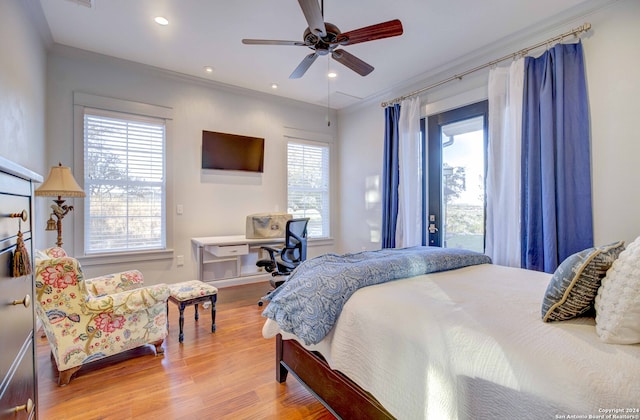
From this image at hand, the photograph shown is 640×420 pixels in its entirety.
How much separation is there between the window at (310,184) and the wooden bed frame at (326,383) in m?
3.03

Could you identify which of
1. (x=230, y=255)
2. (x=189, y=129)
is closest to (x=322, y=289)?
(x=230, y=255)

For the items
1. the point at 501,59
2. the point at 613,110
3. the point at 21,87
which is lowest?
the point at 613,110

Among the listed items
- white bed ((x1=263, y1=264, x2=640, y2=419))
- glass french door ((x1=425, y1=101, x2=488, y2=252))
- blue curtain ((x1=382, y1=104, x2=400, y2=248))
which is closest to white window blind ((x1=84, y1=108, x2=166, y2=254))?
blue curtain ((x1=382, y1=104, x2=400, y2=248))

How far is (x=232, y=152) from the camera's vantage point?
4262 mm

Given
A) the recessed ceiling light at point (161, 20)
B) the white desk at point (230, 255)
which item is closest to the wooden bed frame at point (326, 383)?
the white desk at point (230, 255)

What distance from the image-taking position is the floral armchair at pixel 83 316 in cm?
184

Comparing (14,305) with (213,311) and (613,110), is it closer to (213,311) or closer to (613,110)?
(213,311)

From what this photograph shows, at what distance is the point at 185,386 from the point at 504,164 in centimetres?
332

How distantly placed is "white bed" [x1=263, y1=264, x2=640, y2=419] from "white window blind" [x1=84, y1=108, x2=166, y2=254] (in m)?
3.04

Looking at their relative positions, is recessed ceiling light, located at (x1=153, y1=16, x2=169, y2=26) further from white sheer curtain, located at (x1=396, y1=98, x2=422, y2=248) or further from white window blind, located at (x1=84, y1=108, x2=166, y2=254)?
white sheer curtain, located at (x1=396, y1=98, x2=422, y2=248)

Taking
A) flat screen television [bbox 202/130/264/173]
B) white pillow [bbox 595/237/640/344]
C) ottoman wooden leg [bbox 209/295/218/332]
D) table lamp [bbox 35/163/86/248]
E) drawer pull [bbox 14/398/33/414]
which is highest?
flat screen television [bbox 202/130/264/173]

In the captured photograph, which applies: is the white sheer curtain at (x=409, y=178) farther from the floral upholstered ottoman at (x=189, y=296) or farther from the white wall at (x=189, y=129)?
the floral upholstered ottoman at (x=189, y=296)

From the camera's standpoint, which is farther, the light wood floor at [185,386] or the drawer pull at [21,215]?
the light wood floor at [185,386]

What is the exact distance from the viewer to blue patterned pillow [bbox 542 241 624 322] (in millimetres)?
1139
